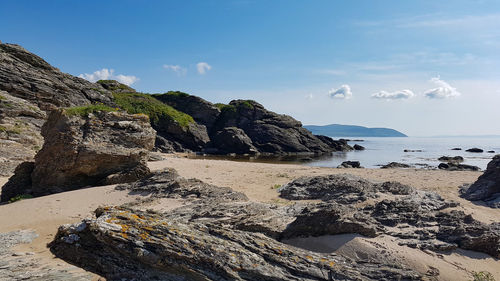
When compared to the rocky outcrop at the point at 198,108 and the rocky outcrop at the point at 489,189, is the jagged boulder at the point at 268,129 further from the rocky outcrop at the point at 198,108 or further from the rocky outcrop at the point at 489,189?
the rocky outcrop at the point at 489,189

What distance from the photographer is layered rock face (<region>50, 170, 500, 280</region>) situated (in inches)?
177

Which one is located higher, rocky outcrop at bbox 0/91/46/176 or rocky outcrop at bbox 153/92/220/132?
rocky outcrop at bbox 153/92/220/132

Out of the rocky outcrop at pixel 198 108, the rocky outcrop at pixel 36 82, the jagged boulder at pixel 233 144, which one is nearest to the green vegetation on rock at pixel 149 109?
the jagged boulder at pixel 233 144

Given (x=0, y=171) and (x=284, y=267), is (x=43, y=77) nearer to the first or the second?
(x=0, y=171)

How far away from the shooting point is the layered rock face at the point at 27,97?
17438 millimetres

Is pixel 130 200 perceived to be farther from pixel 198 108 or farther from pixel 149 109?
pixel 198 108

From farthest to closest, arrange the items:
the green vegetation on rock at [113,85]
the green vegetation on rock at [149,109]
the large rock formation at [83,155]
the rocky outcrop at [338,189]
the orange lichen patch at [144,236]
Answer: the green vegetation on rock at [113,85]
the green vegetation on rock at [149,109]
the large rock formation at [83,155]
the rocky outcrop at [338,189]
the orange lichen patch at [144,236]

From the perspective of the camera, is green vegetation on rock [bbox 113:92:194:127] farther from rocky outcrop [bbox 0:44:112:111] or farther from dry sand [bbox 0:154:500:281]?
dry sand [bbox 0:154:500:281]

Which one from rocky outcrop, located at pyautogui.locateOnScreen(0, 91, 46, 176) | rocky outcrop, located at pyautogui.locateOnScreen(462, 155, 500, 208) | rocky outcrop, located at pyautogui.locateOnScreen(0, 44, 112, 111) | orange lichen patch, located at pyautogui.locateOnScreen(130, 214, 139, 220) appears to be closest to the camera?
orange lichen patch, located at pyautogui.locateOnScreen(130, 214, 139, 220)

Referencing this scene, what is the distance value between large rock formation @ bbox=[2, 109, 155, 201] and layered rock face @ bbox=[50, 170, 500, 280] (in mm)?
4728

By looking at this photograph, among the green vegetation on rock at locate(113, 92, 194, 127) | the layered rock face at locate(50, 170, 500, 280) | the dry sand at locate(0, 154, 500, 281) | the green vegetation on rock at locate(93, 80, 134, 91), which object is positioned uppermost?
the green vegetation on rock at locate(93, 80, 134, 91)

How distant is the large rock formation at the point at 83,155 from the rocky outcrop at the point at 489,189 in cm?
1325

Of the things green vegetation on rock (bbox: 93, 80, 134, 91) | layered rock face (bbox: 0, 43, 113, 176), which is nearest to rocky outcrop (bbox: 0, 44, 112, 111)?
layered rock face (bbox: 0, 43, 113, 176)

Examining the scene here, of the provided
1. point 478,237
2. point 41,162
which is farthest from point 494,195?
point 41,162
